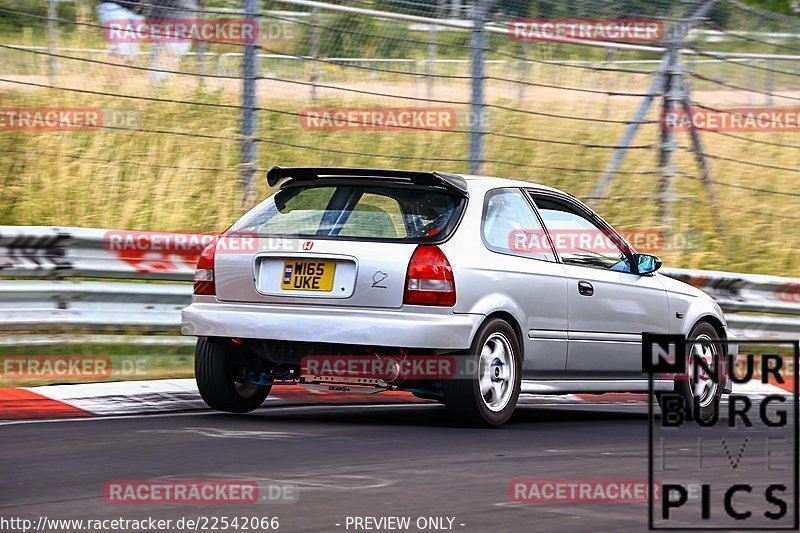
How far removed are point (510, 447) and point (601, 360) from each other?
1837 mm

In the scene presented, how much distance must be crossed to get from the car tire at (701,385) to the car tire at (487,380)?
5.40 feet

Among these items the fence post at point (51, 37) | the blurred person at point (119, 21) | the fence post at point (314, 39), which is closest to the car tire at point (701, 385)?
the fence post at point (314, 39)

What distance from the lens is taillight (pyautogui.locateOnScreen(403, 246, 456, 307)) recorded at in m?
7.71

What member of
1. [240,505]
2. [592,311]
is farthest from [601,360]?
[240,505]

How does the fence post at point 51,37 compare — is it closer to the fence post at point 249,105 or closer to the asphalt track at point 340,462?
the fence post at point 249,105

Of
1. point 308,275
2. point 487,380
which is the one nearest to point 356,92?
point 308,275

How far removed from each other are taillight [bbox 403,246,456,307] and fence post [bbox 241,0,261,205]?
3881mm

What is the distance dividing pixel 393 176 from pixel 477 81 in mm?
4423

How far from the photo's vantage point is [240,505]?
5.51 m

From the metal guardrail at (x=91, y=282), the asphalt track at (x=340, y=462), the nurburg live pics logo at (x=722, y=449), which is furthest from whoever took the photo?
the metal guardrail at (x=91, y=282)

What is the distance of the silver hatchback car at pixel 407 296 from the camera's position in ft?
25.4

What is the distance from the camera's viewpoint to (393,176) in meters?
8.19

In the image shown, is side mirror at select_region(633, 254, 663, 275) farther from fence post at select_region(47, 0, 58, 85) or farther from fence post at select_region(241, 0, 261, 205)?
fence post at select_region(47, 0, 58, 85)

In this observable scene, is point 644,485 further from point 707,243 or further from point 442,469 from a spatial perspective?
point 707,243
